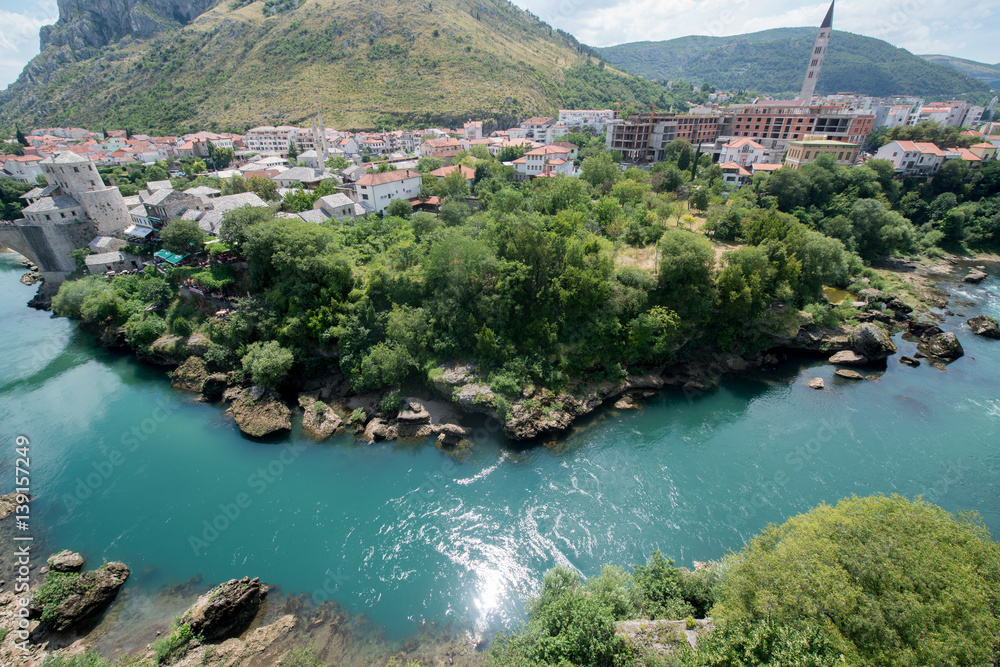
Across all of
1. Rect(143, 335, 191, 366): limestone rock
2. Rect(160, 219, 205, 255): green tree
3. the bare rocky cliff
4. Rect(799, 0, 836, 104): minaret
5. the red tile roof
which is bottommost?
Rect(143, 335, 191, 366): limestone rock

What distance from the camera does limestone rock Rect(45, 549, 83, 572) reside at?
16.7 metres

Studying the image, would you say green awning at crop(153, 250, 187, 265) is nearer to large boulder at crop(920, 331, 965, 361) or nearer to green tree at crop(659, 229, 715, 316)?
green tree at crop(659, 229, 715, 316)

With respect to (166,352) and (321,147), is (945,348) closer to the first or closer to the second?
(166,352)

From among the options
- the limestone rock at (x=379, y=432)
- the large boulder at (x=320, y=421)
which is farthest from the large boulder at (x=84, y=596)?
the limestone rock at (x=379, y=432)

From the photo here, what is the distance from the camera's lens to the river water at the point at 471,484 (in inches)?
691

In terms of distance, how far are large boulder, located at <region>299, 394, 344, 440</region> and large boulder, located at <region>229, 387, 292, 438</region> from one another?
3.38 feet

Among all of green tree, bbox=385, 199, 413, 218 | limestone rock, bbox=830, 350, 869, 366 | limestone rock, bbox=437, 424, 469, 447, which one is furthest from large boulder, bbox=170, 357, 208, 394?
limestone rock, bbox=830, 350, 869, 366

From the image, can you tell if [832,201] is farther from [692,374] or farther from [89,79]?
[89,79]

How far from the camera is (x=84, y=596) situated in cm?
1588

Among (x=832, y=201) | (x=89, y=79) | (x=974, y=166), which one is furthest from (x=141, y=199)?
(x=89, y=79)

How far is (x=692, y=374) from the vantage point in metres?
28.1

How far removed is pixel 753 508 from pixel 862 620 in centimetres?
1115

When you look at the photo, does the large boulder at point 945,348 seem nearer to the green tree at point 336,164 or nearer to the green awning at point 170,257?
the green awning at point 170,257

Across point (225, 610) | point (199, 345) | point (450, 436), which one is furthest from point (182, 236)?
point (225, 610)
